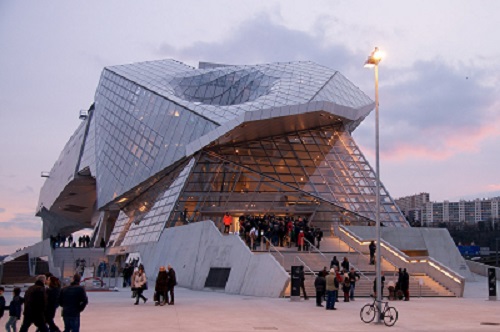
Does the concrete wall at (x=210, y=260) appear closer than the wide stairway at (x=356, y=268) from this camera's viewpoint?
Yes

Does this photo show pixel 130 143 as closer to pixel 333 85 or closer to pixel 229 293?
pixel 333 85

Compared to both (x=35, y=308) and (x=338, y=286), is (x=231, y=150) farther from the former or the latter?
(x=35, y=308)

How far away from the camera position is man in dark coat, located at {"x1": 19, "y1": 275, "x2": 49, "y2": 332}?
1098cm

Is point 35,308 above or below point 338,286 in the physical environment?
below

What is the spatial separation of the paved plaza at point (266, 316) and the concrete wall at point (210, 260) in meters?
1.99

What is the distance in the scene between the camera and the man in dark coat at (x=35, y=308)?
10984mm

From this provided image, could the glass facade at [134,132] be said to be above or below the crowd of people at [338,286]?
above

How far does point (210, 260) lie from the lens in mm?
29953

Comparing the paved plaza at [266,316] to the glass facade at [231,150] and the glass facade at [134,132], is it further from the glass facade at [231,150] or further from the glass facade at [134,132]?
the glass facade at [134,132]

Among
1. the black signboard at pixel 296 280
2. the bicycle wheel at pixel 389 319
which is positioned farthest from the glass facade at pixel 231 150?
the bicycle wheel at pixel 389 319

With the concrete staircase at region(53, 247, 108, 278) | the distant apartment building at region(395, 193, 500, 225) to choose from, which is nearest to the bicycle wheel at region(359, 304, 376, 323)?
the concrete staircase at region(53, 247, 108, 278)

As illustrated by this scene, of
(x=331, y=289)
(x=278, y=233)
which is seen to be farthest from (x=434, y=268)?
(x=331, y=289)

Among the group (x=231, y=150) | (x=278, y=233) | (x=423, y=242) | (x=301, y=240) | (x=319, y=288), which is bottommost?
(x=319, y=288)

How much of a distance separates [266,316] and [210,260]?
43.2 feet
